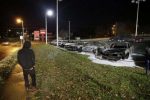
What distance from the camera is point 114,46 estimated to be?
22.2 meters

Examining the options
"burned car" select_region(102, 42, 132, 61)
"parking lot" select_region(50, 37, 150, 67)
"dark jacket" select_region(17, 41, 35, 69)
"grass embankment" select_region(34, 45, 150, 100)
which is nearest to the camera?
"grass embankment" select_region(34, 45, 150, 100)

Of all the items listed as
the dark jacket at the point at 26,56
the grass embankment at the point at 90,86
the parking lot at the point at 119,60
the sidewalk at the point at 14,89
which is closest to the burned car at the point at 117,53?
the parking lot at the point at 119,60

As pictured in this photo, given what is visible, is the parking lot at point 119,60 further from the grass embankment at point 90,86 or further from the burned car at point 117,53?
the grass embankment at point 90,86

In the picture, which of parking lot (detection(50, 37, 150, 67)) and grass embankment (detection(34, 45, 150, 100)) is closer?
grass embankment (detection(34, 45, 150, 100))

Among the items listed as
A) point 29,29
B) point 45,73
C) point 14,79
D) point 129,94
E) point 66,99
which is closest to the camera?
point 66,99

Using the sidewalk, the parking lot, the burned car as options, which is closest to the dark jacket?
the sidewalk

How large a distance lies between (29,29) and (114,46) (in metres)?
104

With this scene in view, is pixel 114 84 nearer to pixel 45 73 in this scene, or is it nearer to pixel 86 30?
pixel 45 73

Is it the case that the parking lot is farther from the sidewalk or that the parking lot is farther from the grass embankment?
the sidewalk

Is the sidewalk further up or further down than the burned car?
further down

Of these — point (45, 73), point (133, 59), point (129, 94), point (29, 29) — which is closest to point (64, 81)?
point (45, 73)

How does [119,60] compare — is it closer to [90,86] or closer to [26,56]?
[90,86]

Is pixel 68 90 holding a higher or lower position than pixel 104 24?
lower

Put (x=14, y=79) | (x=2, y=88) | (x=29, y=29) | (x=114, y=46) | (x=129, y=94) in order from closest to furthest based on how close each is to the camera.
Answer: (x=129, y=94) → (x=2, y=88) → (x=14, y=79) → (x=114, y=46) → (x=29, y=29)
